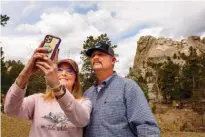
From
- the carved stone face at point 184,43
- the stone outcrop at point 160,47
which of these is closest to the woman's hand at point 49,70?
the stone outcrop at point 160,47

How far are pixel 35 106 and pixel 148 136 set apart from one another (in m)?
0.85

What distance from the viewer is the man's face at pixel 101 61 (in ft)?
8.29

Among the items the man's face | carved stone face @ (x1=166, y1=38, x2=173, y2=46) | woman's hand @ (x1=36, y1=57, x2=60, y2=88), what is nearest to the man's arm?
the man's face

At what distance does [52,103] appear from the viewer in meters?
2.39

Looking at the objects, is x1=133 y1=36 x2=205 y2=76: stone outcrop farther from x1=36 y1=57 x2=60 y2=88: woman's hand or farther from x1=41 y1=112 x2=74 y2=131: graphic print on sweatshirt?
x1=36 y1=57 x2=60 y2=88: woman's hand

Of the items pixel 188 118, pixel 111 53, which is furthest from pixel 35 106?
pixel 188 118

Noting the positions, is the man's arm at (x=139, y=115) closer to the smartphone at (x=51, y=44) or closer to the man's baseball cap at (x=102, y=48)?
the man's baseball cap at (x=102, y=48)

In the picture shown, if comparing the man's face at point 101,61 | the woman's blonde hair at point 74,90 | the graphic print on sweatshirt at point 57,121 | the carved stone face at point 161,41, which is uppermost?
the carved stone face at point 161,41

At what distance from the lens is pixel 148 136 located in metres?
2.14

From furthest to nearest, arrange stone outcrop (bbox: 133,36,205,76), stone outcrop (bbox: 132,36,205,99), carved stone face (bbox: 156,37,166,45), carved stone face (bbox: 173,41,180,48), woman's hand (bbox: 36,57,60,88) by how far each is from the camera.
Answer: carved stone face (bbox: 156,37,166,45) < carved stone face (bbox: 173,41,180,48) < stone outcrop (bbox: 133,36,205,76) < stone outcrop (bbox: 132,36,205,99) < woman's hand (bbox: 36,57,60,88)

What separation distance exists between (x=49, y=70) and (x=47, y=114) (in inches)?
20.1

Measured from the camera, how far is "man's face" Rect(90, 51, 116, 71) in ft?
8.29

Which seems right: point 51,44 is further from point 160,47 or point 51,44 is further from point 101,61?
point 160,47

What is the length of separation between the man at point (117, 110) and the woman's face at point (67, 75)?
0.20 m
